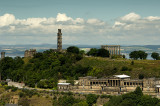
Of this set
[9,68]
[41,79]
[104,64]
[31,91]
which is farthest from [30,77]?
[104,64]

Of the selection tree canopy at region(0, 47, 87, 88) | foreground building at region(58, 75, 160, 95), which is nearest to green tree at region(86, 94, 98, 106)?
foreground building at region(58, 75, 160, 95)

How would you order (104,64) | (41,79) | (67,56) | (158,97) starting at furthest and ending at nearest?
(67,56)
(104,64)
(41,79)
(158,97)

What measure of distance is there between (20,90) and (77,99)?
22.8m

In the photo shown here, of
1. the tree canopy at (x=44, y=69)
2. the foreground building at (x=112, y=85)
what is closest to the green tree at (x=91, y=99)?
the foreground building at (x=112, y=85)

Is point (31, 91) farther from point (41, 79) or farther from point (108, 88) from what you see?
point (108, 88)

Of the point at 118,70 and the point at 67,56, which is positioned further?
the point at 67,56

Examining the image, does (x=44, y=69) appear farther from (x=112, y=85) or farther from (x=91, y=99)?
(x=91, y=99)

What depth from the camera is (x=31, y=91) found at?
93562 millimetres

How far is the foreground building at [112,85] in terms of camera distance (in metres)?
87.1

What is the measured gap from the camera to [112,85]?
90375 mm

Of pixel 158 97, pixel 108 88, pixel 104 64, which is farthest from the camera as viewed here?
pixel 104 64

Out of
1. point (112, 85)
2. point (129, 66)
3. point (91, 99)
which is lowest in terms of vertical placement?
point (91, 99)

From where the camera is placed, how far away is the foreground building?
3430 inches

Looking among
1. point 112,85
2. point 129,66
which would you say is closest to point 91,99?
point 112,85
